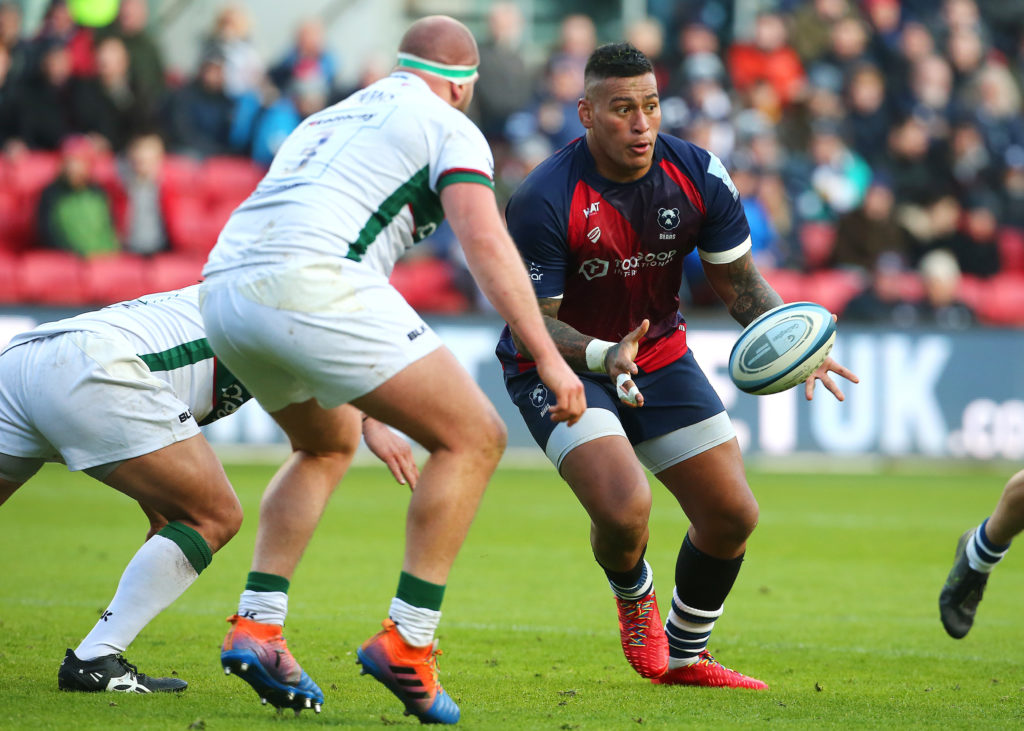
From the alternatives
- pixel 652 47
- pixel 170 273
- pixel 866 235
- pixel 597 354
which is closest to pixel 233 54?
pixel 170 273

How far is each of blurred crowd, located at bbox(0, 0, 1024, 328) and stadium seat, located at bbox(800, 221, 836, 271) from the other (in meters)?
0.03

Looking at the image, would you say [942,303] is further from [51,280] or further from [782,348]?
[782,348]

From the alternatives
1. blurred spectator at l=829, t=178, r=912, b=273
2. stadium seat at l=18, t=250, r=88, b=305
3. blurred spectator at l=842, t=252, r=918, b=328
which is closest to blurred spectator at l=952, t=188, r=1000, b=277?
blurred spectator at l=829, t=178, r=912, b=273

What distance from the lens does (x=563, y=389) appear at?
4.34 meters

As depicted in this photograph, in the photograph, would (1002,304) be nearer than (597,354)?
No

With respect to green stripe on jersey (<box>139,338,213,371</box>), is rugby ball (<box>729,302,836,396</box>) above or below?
below

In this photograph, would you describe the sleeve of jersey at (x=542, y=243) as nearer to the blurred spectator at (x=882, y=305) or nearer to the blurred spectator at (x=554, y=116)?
the blurred spectator at (x=882, y=305)

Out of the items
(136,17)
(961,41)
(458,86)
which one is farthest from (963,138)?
(458,86)

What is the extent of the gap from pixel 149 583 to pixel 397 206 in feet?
5.53

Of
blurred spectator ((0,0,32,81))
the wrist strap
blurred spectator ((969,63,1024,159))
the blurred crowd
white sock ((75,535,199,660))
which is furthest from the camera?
blurred spectator ((969,63,1024,159))

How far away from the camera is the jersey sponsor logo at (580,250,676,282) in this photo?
18.9 ft

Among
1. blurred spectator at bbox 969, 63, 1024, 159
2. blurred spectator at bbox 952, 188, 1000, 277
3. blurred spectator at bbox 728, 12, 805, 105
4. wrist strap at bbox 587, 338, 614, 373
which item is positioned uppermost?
wrist strap at bbox 587, 338, 614, 373

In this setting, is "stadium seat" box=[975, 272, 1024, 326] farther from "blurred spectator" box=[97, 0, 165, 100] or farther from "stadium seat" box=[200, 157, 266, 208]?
"blurred spectator" box=[97, 0, 165, 100]

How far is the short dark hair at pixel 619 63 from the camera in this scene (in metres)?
5.62
